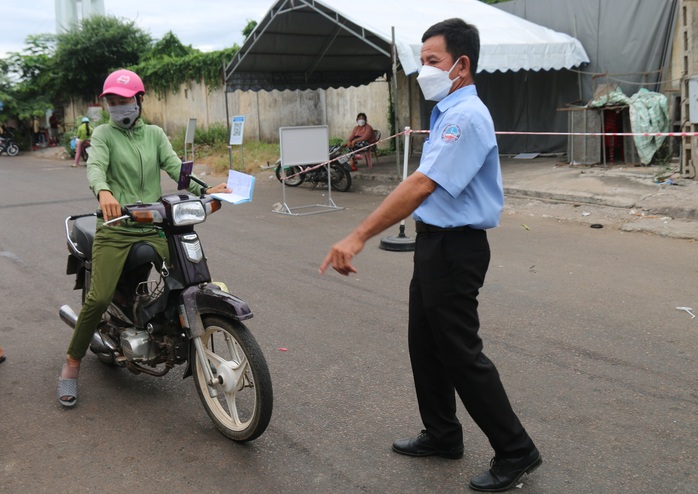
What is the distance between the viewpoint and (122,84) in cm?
393

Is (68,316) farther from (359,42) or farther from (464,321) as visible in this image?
(359,42)

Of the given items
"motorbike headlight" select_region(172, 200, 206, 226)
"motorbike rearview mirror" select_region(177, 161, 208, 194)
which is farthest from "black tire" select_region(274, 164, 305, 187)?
"motorbike headlight" select_region(172, 200, 206, 226)

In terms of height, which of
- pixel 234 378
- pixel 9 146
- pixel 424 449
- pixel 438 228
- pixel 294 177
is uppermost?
pixel 9 146

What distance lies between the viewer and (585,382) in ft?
13.8

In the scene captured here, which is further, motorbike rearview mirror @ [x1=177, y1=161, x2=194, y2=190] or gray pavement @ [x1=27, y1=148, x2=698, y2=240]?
gray pavement @ [x1=27, y1=148, x2=698, y2=240]

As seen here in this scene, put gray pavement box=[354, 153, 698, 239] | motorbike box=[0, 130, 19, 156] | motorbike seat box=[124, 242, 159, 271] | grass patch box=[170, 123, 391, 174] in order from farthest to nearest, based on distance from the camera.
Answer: motorbike box=[0, 130, 19, 156]
grass patch box=[170, 123, 391, 174]
gray pavement box=[354, 153, 698, 239]
motorbike seat box=[124, 242, 159, 271]

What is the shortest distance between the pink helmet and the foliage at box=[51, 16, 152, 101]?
29.5 meters

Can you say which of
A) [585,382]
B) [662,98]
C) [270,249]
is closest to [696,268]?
[585,382]

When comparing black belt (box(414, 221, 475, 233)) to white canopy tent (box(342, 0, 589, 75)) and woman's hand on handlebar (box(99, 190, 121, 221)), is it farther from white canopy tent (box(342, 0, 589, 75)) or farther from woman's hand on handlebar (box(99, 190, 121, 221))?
white canopy tent (box(342, 0, 589, 75))

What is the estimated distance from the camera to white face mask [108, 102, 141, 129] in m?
4.00

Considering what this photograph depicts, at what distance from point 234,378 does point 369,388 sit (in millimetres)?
981

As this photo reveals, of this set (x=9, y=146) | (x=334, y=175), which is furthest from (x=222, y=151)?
(x=9, y=146)

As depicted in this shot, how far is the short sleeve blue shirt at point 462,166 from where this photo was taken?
2.82 metres

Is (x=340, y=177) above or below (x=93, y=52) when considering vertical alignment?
below
